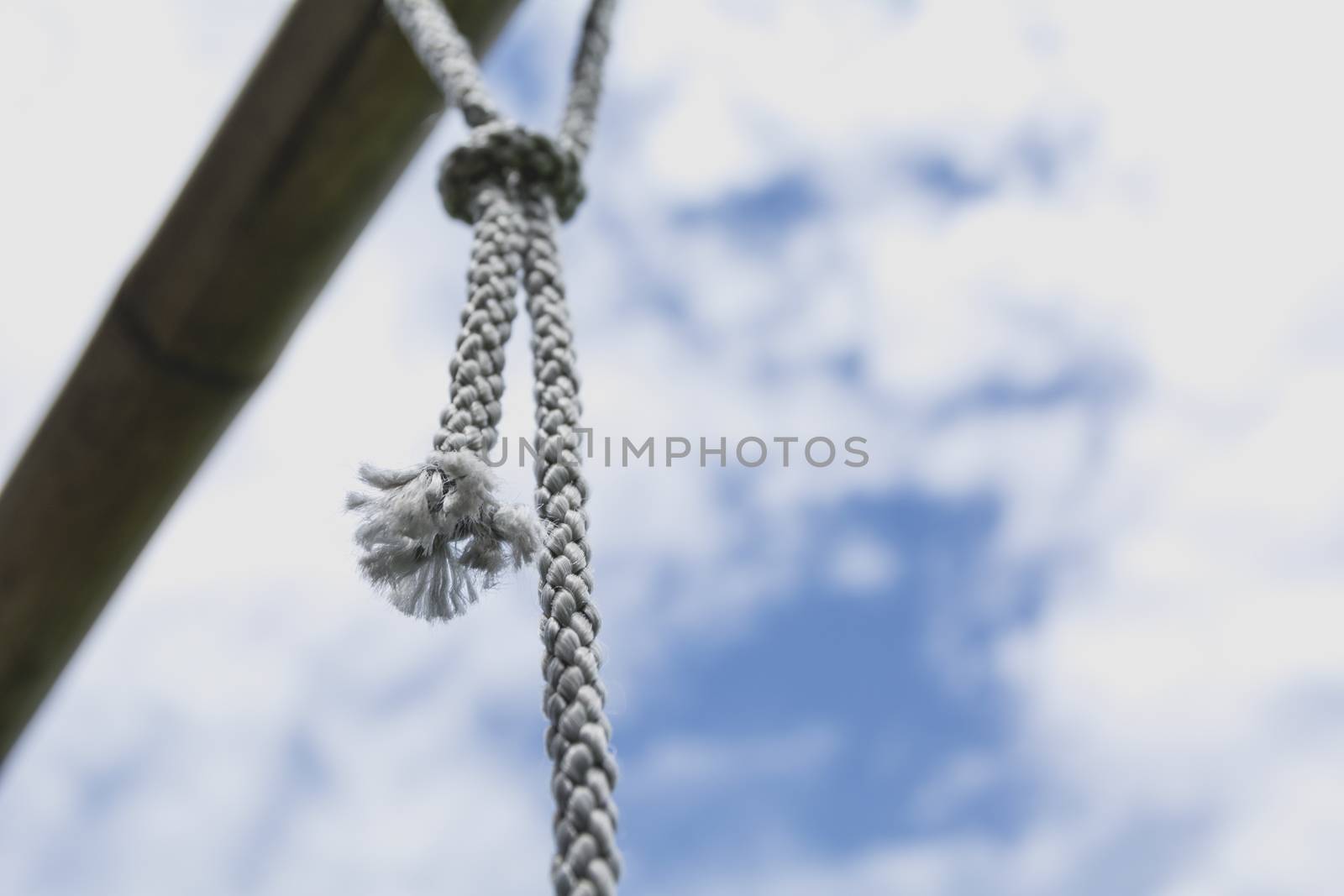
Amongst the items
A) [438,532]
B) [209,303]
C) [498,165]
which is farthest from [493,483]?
[209,303]

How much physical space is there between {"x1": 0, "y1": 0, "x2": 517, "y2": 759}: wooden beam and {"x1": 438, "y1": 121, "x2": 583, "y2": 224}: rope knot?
0.10 meters

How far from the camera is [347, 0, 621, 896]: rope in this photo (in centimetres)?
44

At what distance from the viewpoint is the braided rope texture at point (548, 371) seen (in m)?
0.43

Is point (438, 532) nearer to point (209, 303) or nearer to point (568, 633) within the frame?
point (568, 633)

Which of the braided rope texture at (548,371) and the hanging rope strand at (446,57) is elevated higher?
the hanging rope strand at (446,57)

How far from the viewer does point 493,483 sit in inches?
20.0

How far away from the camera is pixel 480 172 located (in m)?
0.70

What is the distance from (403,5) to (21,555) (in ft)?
1.57

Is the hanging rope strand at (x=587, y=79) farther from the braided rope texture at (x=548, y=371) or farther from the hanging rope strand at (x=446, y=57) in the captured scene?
the hanging rope strand at (x=446, y=57)

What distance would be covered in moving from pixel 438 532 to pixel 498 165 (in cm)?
28

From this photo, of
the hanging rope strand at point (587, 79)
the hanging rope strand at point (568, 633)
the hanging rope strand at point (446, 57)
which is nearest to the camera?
the hanging rope strand at point (568, 633)

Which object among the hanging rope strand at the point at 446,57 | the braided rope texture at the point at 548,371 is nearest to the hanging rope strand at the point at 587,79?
the braided rope texture at the point at 548,371

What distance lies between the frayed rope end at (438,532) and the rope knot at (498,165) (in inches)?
9.1

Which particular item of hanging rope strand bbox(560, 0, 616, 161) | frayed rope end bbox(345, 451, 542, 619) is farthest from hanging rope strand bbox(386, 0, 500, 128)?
frayed rope end bbox(345, 451, 542, 619)
